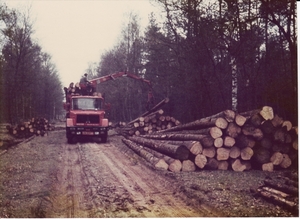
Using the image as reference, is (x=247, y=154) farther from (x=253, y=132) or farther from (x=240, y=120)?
(x=240, y=120)

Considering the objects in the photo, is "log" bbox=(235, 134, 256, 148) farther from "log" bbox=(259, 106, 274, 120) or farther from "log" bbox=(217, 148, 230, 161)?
"log" bbox=(259, 106, 274, 120)

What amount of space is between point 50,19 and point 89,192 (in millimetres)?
3470

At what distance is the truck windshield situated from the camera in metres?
15.2

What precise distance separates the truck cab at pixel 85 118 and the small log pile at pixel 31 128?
7.68 ft

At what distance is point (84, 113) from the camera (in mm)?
14867

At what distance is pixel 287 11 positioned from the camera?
287 inches

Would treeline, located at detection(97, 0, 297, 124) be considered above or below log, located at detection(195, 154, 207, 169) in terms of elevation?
above

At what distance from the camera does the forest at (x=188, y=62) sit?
838cm

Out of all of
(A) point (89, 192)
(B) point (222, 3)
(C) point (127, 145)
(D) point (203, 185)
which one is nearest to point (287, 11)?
(B) point (222, 3)

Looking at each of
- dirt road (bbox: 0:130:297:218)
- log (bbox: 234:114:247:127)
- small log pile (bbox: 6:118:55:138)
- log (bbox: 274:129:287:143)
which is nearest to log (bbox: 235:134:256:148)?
log (bbox: 234:114:247:127)

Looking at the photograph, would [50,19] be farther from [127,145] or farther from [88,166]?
[127,145]

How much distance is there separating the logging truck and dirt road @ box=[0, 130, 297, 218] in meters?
5.68

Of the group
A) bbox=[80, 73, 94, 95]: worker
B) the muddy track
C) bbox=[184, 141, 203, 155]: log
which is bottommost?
the muddy track

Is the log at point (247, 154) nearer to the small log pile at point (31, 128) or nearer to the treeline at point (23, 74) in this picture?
the treeline at point (23, 74)
